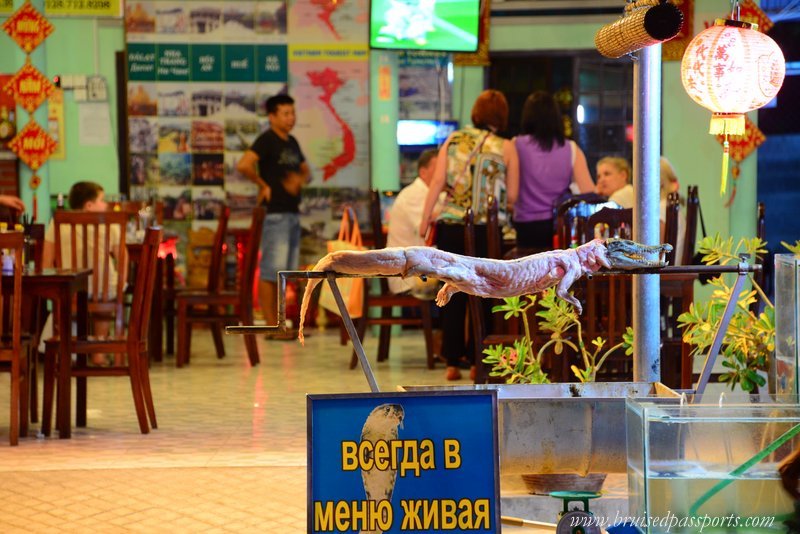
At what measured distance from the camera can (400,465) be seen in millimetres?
2768

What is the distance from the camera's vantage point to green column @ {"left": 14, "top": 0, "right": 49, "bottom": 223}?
32.4 feet

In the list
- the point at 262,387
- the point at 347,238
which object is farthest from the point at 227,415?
the point at 347,238

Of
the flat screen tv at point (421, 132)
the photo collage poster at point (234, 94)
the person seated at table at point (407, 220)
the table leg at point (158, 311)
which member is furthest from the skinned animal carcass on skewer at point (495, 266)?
the flat screen tv at point (421, 132)

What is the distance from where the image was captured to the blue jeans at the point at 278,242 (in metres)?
9.87

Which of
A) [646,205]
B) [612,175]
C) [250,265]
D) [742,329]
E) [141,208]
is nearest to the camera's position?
[646,205]

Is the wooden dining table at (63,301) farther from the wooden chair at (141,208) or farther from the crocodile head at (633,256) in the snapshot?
the crocodile head at (633,256)

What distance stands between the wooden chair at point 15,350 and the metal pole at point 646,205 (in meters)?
2.87

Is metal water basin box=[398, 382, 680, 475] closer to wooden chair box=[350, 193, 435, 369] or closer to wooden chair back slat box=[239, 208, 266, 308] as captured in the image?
wooden chair box=[350, 193, 435, 369]

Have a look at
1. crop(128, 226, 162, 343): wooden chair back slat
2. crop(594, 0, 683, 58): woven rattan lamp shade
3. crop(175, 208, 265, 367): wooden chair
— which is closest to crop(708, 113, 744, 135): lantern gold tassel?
crop(594, 0, 683, 58): woven rattan lamp shade

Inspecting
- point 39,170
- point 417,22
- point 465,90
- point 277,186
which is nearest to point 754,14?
point 465,90

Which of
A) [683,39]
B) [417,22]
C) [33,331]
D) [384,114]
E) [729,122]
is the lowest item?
[33,331]

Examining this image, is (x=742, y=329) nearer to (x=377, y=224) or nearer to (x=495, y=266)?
(x=495, y=266)

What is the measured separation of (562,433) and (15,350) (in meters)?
3.48

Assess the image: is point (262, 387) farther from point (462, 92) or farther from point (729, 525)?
point (729, 525)
